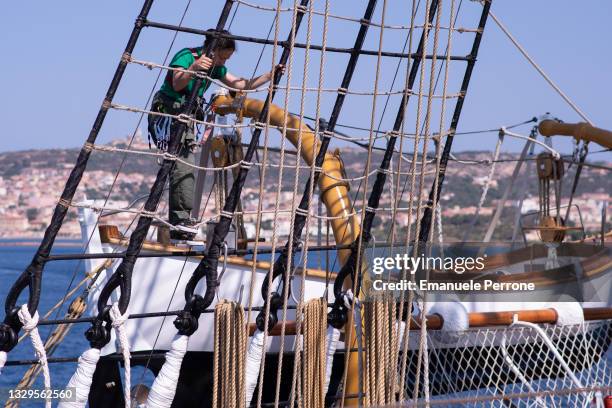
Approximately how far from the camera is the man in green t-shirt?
6230 mm

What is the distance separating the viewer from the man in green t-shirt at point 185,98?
6.23m

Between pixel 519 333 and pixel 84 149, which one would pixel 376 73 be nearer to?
pixel 84 149

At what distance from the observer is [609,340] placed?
8805 millimetres

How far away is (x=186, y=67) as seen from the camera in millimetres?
6250

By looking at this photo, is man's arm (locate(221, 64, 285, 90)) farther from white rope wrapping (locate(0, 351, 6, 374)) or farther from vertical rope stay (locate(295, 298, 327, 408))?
white rope wrapping (locate(0, 351, 6, 374))

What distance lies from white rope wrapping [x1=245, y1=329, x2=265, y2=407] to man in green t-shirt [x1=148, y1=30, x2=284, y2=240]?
76cm

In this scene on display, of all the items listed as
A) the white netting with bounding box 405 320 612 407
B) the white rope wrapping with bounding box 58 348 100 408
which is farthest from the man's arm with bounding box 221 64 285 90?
the white netting with bounding box 405 320 612 407

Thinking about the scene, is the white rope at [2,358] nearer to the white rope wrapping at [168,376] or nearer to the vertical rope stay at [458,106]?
the white rope wrapping at [168,376]

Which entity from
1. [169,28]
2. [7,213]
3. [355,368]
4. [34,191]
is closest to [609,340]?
[355,368]

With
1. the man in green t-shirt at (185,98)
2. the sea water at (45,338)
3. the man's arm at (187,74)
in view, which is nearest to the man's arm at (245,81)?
the man in green t-shirt at (185,98)

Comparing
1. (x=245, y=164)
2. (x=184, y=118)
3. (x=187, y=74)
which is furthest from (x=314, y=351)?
(x=187, y=74)

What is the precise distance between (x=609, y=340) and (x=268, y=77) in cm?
389

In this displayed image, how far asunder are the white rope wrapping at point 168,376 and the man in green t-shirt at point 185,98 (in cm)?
73

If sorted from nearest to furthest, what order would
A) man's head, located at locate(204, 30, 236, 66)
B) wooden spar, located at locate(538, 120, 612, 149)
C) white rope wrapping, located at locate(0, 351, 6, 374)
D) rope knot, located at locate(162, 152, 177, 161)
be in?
white rope wrapping, located at locate(0, 351, 6, 374) → rope knot, located at locate(162, 152, 177, 161) → man's head, located at locate(204, 30, 236, 66) → wooden spar, located at locate(538, 120, 612, 149)
